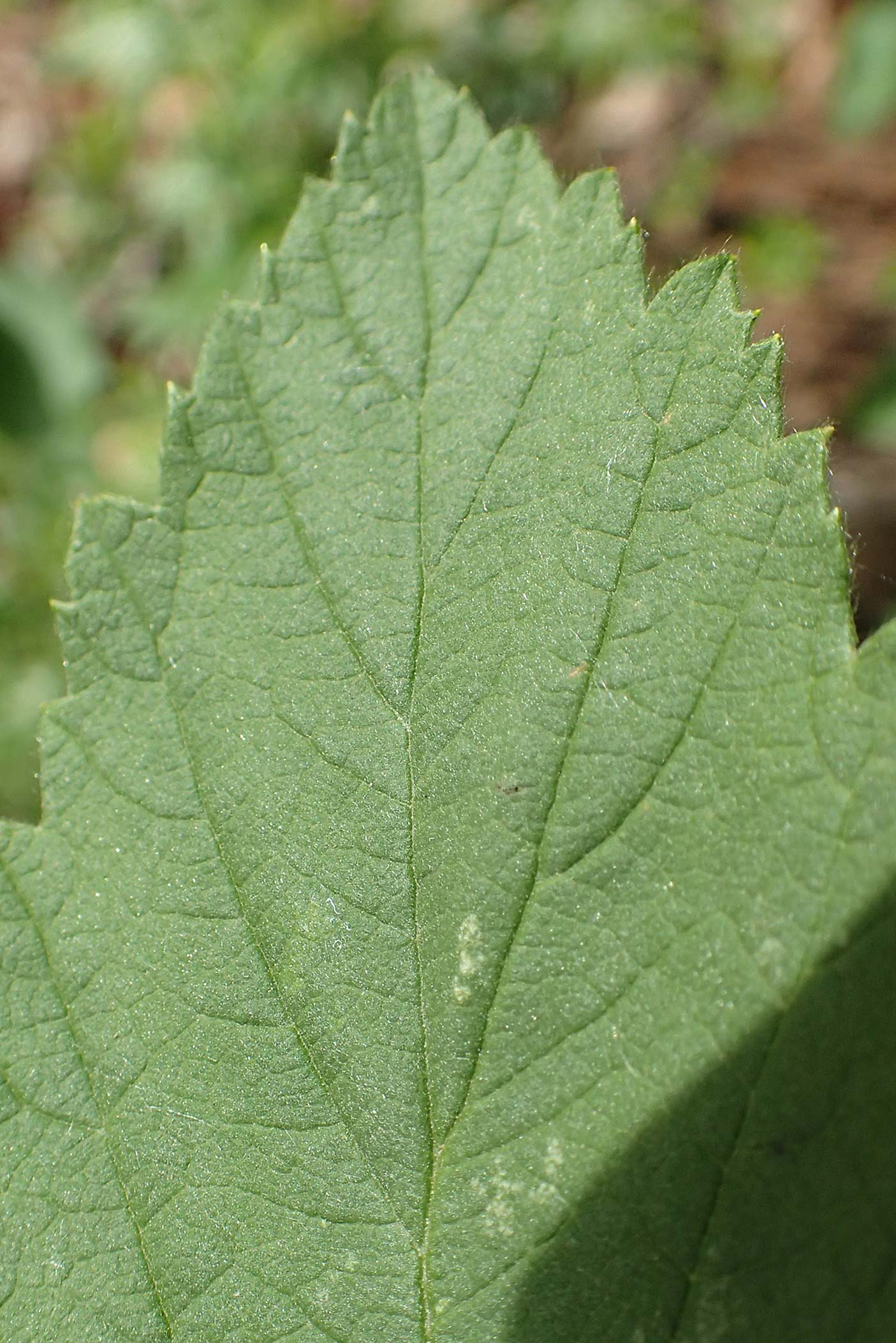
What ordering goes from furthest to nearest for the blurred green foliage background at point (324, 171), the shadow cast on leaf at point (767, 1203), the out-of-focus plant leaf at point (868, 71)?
the blurred green foliage background at point (324, 171) < the out-of-focus plant leaf at point (868, 71) < the shadow cast on leaf at point (767, 1203)

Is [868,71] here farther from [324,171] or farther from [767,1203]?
[767,1203]

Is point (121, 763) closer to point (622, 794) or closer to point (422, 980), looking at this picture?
point (422, 980)

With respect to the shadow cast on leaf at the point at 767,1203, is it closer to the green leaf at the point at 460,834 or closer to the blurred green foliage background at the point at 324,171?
the green leaf at the point at 460,834

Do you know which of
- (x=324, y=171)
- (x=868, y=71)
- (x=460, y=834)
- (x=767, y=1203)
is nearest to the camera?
(x=767, y=1203)

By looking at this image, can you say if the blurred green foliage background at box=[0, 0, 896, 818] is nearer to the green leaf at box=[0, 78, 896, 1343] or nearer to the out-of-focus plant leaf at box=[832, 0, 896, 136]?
the out-of-focus plant leaf at box=[832, 0, 896, 136]

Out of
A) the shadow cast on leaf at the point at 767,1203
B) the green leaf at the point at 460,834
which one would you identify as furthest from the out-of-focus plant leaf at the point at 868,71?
the shadow cast on leaf at the point at 767,1203

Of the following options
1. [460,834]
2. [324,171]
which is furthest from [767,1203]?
[324,171]

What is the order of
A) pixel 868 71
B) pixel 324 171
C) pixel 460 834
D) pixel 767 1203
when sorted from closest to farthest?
pixel 767 1203
pixel 460 834
pixel 868 71
pixel 324 171
